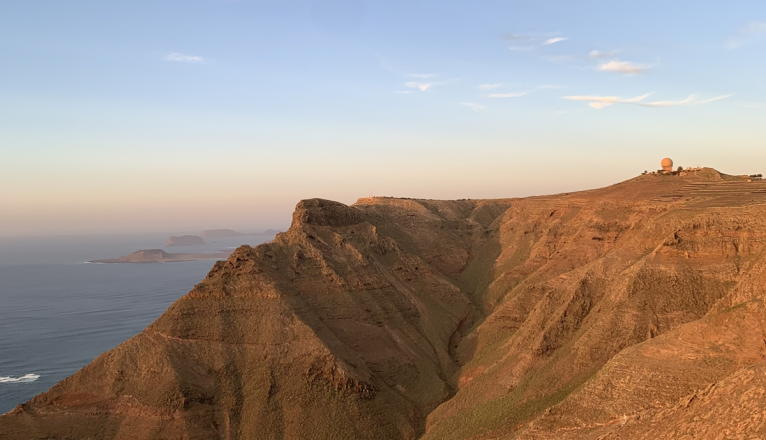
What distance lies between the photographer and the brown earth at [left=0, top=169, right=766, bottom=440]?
37875mm

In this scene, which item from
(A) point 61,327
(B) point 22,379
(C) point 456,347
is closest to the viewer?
(C) point 456,347

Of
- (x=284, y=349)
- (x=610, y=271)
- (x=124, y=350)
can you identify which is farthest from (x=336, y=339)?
(x=610, y=271)

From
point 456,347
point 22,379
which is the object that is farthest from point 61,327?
point 456,347

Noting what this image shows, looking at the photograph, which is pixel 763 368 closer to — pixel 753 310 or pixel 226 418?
pixel 753 310

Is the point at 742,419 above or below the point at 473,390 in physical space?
above

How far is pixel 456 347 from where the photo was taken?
239 ft

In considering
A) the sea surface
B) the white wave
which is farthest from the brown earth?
→ the white wave

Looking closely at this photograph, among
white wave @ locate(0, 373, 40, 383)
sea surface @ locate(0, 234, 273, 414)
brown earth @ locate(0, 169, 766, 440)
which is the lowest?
white wave @ locate(0, 373, 40, 383)

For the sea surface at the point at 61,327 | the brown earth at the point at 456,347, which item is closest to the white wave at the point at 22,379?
the sea surface at the point at 61,327

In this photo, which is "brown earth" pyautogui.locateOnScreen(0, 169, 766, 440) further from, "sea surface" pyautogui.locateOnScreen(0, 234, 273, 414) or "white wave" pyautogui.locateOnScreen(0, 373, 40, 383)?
"white wave" pyautogui.locateOnScreen(0, 373, 40, 383)

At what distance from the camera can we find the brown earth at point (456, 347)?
37875 mm

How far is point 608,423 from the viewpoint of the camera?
3559 centimetres

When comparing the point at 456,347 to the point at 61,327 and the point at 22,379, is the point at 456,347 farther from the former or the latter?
the point at 61,327

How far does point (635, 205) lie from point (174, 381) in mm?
64705
